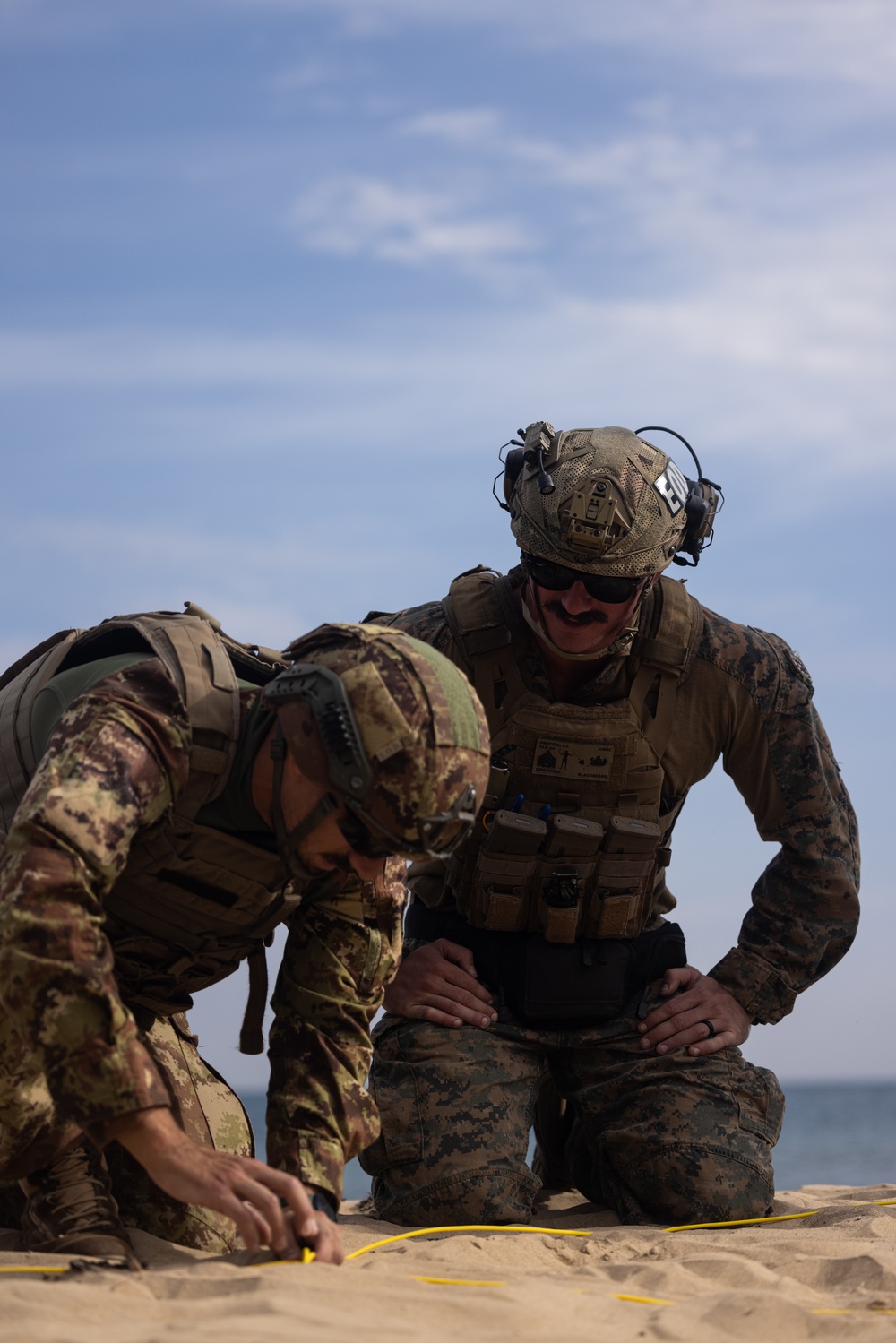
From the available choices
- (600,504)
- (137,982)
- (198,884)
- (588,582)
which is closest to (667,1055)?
(588,582)

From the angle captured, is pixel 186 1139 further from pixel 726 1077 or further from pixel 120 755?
pixel 726 1077

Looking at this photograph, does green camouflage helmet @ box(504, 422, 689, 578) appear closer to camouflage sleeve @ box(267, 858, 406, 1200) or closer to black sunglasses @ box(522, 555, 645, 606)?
black sunglasses @ box(522, 555, 645, 606)

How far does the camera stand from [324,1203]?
401 cm

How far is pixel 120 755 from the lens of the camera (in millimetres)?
3672

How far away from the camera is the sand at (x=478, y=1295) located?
303cm

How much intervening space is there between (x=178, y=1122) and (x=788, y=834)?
10.6ft

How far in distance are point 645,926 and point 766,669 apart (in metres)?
1.22

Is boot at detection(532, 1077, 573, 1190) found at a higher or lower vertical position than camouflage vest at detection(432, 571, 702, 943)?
lower

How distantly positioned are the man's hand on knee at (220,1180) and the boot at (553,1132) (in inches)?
117

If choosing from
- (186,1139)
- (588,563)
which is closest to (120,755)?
(186,1139)

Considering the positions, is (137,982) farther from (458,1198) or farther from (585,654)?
(585,654)

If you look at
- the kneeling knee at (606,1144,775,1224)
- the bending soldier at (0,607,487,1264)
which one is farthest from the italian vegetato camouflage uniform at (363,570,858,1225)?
the bending soldier at (0,607,487,1264)

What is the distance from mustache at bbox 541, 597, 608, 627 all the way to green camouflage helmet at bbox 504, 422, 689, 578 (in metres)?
0.16

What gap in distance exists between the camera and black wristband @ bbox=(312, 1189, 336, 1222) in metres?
3.96
